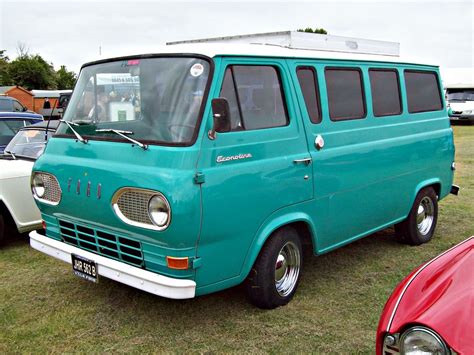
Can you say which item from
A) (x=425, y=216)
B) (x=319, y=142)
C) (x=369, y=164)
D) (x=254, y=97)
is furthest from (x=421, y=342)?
(x=425, y=216)

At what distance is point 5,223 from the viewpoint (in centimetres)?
630

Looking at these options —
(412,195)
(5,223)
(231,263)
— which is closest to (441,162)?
(412,195)

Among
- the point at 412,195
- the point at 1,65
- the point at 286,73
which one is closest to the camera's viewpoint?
the point at 286,73

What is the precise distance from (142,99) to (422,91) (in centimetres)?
377

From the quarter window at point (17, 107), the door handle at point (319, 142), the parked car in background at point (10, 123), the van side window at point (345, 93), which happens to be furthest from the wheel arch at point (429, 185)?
the quarter window at point (17, 107)

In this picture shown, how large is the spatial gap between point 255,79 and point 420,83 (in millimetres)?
2998

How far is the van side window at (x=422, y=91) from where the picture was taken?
5.88 metres

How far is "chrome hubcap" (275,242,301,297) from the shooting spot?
4383 mm

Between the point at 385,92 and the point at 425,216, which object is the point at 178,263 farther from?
the point at 425,216

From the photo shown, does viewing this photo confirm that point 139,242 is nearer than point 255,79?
Yes

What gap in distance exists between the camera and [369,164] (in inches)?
199

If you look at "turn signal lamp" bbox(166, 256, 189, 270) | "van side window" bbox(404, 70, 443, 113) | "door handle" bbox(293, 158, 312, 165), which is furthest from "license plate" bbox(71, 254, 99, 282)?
"van side window" bbox(404, 70, 443, 113)

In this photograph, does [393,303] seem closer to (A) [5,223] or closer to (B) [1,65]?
(A) [5,223]

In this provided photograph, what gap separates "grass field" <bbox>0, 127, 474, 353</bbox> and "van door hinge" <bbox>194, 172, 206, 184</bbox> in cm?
126
